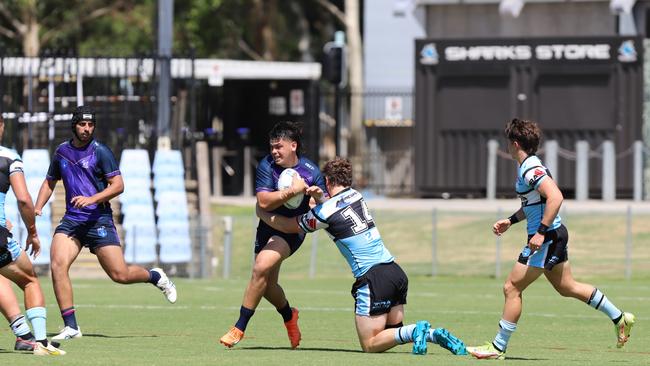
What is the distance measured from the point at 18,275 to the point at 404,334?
10.4ft

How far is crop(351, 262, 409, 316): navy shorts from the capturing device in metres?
12.8

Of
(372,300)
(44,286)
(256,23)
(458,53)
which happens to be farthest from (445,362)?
(256,23)

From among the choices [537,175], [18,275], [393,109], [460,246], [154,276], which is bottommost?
[460,246]

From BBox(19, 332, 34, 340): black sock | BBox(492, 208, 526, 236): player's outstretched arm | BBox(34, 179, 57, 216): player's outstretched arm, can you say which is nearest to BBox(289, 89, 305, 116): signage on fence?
BBox(34, 179, 57, 216): player's outstretched arm

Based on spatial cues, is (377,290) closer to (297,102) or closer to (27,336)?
(27,336)

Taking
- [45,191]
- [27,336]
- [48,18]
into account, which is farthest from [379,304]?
[48,18]

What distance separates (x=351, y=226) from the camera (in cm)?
1276

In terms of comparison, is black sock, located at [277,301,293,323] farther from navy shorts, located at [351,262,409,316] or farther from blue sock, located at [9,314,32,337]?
blue sock, located at [9,314,32,337]

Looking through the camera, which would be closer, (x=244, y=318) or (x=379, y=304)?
(x=379, y=304)

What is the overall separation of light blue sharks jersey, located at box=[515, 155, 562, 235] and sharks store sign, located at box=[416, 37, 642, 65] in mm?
21901

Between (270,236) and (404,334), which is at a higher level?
(270,236)

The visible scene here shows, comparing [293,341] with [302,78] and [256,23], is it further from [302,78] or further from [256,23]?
[256,23]

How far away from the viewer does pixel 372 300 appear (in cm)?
1277

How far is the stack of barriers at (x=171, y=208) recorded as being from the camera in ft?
84.2
